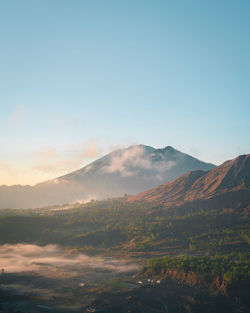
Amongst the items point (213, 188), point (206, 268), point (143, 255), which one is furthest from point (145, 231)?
point (213, 188)

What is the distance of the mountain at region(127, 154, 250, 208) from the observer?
8531 cm

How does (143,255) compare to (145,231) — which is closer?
(143,255)

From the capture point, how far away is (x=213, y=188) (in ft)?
317

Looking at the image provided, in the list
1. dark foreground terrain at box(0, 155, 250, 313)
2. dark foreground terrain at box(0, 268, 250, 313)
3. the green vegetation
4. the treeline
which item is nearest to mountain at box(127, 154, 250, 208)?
dark foreground terrain at box(0, 155, 250, 313)

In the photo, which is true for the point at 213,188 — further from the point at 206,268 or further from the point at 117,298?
the point at 117,298

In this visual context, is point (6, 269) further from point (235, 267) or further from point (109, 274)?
point (235, 267)

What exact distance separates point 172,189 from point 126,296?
3421 inches

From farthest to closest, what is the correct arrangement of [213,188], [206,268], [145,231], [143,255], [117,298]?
[213,188]
[145,231]
[143,255]
[206,268]
[117,298]

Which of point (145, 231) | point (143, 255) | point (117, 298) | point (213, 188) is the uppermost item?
point (213, 188)

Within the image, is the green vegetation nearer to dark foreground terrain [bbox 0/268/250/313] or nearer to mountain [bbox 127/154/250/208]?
mountain [bbox 127/154/250/208]

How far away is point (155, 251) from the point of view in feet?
167

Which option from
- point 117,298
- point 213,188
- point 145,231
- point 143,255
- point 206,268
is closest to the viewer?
point 117,298

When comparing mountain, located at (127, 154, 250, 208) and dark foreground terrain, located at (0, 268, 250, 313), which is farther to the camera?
mountain, located at (127, 154, 250, 208)

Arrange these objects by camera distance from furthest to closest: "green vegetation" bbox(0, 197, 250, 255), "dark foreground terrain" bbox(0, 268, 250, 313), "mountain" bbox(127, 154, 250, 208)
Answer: "mountain" bbox(127, 154, 250, 208) < "green vegetation" bbox(0, 197, 250, 255) < "dark foreground terrain" bbox(0, 268, 250, 313)
